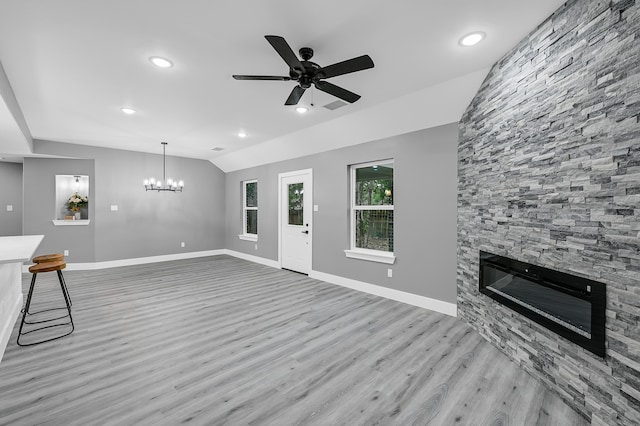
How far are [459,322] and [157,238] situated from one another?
6772 millimetres

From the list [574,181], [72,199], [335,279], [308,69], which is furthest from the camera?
[72,199]

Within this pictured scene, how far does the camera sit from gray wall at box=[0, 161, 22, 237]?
7.07m

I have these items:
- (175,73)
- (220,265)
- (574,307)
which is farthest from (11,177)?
(574,307)

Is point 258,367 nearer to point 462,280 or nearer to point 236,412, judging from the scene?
point 236,412

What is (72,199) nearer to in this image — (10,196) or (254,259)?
(10,196)

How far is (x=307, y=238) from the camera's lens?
5668 mm

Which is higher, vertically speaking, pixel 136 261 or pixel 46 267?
pixel 46 267

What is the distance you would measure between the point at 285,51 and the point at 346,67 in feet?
1.57

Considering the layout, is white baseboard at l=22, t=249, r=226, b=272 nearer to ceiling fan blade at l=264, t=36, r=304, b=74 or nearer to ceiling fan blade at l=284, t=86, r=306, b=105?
ceiling fan blade at l=284, t=86, r=306, b=105

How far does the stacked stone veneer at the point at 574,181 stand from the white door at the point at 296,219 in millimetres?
3343

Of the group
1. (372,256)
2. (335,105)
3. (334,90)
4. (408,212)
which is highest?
(335,105)

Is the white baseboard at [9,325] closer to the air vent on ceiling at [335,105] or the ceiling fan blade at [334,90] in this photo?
the ceiling fan blade at [334,90]

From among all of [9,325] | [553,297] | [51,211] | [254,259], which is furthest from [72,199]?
[553,297]

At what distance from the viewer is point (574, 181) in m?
1.92
